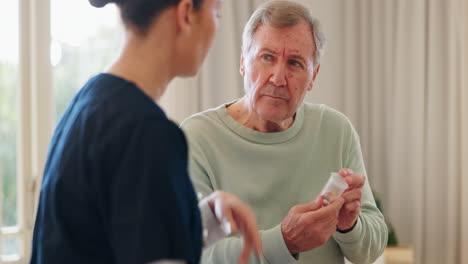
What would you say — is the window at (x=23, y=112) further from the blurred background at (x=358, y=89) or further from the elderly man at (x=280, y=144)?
the elderly man at (x=280, y=144)

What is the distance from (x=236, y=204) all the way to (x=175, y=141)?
0.24m

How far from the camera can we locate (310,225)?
1.66 meters

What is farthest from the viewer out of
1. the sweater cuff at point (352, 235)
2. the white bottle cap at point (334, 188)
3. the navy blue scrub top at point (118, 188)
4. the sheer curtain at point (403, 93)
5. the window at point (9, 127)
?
the sheer curtain at point (403, 93)

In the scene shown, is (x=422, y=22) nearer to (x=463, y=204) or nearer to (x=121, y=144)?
(x=463, y=204)

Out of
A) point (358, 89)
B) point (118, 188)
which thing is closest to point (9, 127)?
point (358, 89)

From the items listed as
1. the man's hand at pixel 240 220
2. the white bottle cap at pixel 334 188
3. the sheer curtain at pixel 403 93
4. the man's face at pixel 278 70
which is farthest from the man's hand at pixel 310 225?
the sheer curtain at pixel 403 93

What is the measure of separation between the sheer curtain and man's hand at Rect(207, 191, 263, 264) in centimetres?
240

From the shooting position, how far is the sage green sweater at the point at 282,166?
1838 mm

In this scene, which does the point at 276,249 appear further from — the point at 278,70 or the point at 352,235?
the point at 278,70

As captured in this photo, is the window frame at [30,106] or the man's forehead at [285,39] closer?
the man's forehead at [285,39]

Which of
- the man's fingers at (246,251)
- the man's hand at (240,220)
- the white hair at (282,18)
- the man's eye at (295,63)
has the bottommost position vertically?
the man's fingers at (246,251)

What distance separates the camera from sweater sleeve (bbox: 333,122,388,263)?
1.79 meters

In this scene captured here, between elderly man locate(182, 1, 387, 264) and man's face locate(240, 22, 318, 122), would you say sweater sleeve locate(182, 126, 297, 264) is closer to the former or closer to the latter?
elderly man locate(182, 1, 387, 264)

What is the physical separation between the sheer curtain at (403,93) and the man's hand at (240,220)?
2.40m
